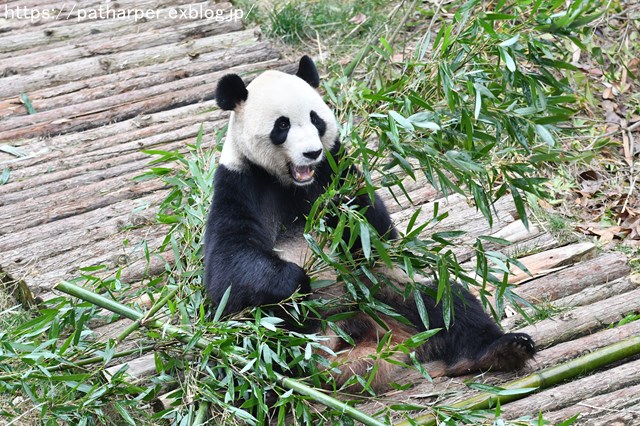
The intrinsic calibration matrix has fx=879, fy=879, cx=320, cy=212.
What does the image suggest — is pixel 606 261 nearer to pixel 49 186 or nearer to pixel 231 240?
pixel 231 240

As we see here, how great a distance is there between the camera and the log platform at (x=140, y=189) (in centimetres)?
398

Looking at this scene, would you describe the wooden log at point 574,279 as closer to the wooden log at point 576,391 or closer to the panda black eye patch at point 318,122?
the wooden log at point 576,391

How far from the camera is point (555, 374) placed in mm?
3836

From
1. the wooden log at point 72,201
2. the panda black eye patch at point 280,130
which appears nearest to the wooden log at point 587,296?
the panda black eye patch at point 280,130

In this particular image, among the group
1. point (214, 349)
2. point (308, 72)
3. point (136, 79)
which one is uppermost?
point (136, 79)

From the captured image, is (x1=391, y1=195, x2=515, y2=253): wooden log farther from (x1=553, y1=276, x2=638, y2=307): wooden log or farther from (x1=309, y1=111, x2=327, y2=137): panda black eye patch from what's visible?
(x1=309, y1=111, x2=327, y2=137): panda black eye patch

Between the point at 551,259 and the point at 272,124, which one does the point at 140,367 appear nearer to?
the point at 272,124

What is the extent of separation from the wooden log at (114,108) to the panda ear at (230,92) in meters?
2.27

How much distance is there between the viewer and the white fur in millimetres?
4059

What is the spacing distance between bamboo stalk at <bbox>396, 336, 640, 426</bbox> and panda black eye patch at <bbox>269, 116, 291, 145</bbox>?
1399 millimetres

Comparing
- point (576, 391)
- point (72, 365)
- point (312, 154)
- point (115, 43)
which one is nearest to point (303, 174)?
point (312, 154)

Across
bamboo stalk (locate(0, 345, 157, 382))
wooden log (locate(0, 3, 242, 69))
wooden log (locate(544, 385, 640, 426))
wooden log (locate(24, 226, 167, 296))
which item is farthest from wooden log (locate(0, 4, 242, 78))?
wooden log (locate(544, 385, 640, 426))

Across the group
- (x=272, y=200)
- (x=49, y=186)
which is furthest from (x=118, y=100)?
(x=272, y=200)

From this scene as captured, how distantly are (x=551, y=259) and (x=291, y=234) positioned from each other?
1.58 meters
